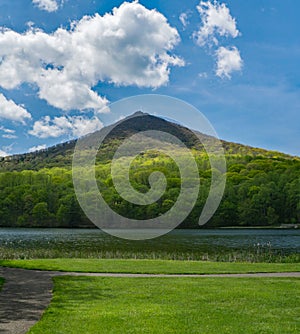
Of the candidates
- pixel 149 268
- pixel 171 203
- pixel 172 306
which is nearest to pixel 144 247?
pixel 149 268

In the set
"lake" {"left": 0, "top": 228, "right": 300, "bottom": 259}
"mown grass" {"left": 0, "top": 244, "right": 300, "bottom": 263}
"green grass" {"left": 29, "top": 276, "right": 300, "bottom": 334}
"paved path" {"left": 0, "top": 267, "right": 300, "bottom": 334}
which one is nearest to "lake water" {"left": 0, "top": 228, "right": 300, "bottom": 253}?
"lake" {"left": 0, "top": 228, "right": 300, "bottom": 259}

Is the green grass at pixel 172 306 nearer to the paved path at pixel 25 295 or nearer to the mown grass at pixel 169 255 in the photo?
the paved path at pixel 25 295

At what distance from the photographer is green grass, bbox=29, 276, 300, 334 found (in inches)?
403

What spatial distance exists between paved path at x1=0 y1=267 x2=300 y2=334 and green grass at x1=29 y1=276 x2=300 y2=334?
0.39m

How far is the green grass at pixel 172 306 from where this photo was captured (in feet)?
33.6

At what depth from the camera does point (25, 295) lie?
14.2m

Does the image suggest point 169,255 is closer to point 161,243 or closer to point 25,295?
point 161,243

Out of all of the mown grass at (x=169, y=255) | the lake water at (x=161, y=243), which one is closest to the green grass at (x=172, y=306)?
the mown grass at (x=169, y=255)

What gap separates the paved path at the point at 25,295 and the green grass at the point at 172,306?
0.39 metres

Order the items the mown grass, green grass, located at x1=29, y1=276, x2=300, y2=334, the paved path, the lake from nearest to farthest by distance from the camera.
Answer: green grass, located at x1=29, y1=276, x2=300, y2=334, the paved path, the mown grass, the lake

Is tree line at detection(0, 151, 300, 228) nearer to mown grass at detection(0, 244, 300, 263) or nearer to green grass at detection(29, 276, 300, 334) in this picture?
mown grass at detection(0, 244, 300, 263)

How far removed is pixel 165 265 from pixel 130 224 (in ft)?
331

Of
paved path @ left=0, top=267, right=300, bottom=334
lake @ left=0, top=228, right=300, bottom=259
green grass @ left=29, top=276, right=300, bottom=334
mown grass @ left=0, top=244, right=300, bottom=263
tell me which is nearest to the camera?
green grass @ left=29, top=276, right=300, bottom=334

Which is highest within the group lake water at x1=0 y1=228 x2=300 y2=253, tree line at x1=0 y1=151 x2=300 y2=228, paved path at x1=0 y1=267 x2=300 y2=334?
tree line at x1=0 y1=151 x2=300 y2=228
